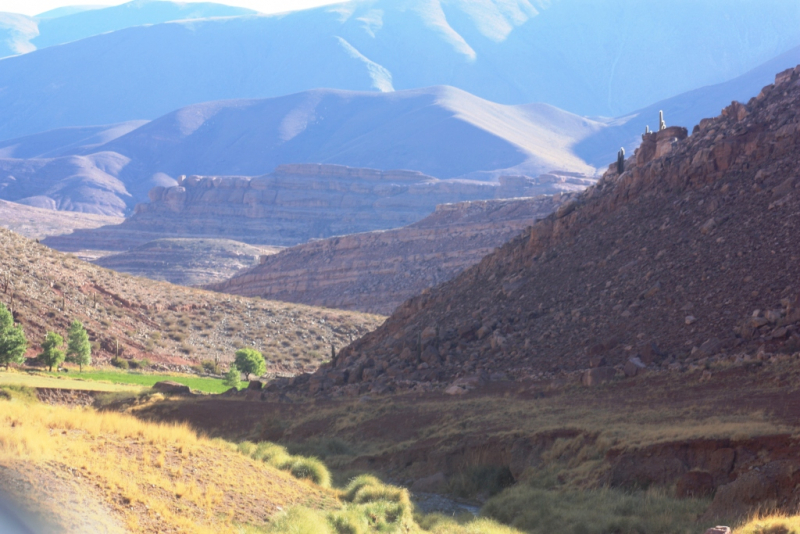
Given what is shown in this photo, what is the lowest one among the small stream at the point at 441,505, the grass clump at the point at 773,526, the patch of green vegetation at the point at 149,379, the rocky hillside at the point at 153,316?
the small stream at the point at 441,505

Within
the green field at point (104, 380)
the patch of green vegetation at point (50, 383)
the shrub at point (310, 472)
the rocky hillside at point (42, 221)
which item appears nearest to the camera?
the shrub at point (310, 472)

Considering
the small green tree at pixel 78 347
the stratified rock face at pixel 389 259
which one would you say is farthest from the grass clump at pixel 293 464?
the stratified rock face at pixel 389 259

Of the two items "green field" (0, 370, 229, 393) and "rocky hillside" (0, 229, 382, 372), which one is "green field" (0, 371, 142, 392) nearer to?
"green field" (0, 370, 229, 393)

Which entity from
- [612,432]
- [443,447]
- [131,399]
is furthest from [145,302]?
[612,432]

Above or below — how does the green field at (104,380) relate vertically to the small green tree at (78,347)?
below

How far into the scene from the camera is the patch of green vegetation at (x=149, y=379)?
36.3 metres

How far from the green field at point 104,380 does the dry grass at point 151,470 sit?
13434 mm

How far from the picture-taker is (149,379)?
39469mm

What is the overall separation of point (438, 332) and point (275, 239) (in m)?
105

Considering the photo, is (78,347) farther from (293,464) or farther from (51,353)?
(293,464)

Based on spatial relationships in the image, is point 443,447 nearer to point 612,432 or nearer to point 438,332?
point 612,432

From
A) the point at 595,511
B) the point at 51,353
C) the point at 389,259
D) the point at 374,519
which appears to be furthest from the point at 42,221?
the point at 595,511

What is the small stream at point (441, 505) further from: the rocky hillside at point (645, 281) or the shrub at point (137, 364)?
the shrub at point (137, 364)

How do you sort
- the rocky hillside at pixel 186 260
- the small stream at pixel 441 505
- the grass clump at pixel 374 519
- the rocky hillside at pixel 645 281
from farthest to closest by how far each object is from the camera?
the rocky hillside at pixel 186 260 < the rocky hillside at pixel 645 281 < the small stream at pixel 441 505 < the grass clump at pixel 374 519
